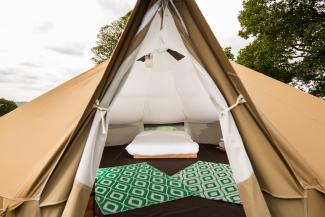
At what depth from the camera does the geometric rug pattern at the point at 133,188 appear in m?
2.32

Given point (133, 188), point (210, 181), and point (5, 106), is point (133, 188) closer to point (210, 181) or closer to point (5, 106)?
point (210, 181)

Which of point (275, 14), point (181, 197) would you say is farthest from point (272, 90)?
point (275, 14)

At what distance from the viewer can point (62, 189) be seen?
131 cm

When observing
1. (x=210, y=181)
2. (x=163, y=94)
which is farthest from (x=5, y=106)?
(x=210, y=181)

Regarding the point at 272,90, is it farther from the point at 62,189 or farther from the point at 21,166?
the point at 21,166

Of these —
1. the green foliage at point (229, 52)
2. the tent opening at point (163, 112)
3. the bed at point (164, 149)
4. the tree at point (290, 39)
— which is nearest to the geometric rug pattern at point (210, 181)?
the tent opening at point (163, 112)

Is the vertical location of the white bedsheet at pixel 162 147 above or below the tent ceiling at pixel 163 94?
below

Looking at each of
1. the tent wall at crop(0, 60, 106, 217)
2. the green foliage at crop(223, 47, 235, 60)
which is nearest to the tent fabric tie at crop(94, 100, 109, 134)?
the tent wall at crop(0, 60, 106, 217)

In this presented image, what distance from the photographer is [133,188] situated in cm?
A: 274

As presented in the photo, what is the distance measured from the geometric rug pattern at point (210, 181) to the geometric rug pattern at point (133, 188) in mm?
152

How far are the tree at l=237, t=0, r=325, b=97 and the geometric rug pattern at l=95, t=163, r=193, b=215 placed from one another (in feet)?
14.3

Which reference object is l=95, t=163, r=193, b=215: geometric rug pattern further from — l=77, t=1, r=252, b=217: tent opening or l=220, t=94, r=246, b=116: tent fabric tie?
l=220, t=94, r=246, b=116: tent fabric tie

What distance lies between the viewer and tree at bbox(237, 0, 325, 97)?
4.96 m

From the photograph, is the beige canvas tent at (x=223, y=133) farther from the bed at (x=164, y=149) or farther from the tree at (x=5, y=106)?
the tree at (x=5, y=106)
